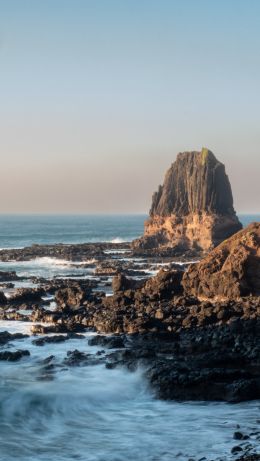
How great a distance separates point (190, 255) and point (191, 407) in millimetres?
72590

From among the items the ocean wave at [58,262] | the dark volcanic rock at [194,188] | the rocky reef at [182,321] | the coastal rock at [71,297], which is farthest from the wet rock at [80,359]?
the dark volcanic rock at [194,188]

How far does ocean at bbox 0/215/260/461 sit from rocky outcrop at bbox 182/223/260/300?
15.8m

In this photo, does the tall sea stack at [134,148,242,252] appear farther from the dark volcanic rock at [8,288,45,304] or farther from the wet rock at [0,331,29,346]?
the wet rock at [0,331,29,346]

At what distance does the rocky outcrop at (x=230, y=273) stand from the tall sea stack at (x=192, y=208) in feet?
181

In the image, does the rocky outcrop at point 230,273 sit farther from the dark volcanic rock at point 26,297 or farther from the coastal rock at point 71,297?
the dark volcanic rock at point 26,297

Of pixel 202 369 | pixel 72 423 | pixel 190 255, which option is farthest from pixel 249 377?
pixel 190 255

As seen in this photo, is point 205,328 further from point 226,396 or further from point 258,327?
point 226,396

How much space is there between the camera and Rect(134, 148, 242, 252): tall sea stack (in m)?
106

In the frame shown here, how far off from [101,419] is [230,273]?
21.2 meters

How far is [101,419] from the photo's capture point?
2211 centimetres

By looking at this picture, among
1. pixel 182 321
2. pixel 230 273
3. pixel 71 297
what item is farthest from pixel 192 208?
pixel 182 321

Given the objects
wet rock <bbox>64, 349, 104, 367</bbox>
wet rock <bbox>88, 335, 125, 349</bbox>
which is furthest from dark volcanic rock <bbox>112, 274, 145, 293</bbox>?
wet rock <bbox>64, 349, 104, 367</bbox>

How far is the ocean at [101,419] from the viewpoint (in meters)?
18.6

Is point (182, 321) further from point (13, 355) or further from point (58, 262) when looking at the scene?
point (58, 262)
